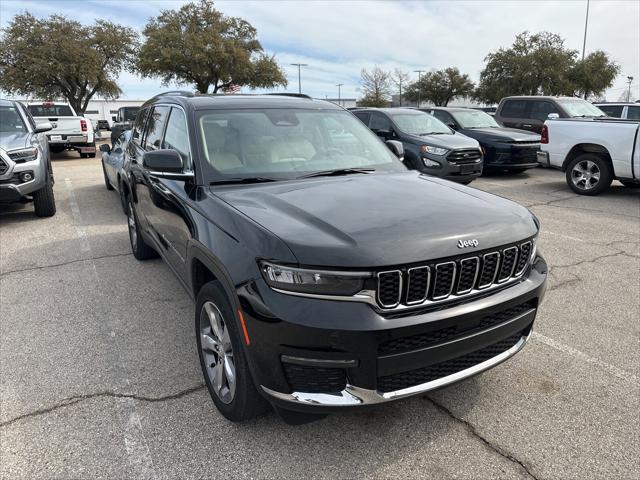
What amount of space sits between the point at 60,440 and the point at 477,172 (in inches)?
358

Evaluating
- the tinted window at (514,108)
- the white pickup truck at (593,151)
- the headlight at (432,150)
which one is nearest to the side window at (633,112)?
the tinted window at (514,108)

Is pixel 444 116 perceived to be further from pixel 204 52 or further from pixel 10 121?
pixel 204 52

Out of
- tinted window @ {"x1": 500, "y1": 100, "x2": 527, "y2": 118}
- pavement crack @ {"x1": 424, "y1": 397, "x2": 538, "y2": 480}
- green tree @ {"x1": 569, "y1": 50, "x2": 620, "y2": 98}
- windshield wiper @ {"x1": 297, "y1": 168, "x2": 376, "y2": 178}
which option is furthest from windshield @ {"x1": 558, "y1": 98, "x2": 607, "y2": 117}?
green tree @ {"x1": 569, "y1": 50, "x2": 620, "y2": 98}

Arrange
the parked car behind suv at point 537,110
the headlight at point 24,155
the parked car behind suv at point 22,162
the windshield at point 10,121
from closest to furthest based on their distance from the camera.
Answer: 1. the parked car behind suv at point 22,162
2. the headlight at point 24,155
3. the windshield at point 10,121
4. the parked car behind suv at point 537,110

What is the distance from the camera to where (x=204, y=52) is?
31.8 meters

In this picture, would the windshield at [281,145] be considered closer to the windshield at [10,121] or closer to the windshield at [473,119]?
the windshield at [10,121]

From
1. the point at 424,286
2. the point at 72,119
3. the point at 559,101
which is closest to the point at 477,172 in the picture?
the point at 559,101

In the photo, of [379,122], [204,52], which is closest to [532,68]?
[204,52]

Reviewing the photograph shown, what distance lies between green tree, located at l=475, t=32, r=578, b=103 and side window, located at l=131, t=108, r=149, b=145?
125 ft

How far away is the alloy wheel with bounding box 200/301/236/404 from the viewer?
246cm

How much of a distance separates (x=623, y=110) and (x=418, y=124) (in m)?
7.04

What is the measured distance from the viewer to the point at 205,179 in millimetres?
2998

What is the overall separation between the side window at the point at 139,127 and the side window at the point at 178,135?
1.22m

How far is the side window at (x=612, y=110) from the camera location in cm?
1351
